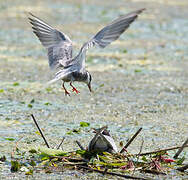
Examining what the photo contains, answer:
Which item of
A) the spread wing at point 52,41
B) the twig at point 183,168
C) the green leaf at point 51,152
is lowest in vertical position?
the twig at point 183,168

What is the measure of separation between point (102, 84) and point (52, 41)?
2.37 m

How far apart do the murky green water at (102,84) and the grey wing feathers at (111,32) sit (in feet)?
3.22

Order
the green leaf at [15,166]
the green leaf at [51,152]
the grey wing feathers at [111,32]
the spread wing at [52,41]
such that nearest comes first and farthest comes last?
the green leaf at [15,166], the green leaf at [51,152], the grey wing feathers at [111,32], the spread wing at [52,41]

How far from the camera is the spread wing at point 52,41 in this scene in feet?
18.0

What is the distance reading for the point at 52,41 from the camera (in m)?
5.62

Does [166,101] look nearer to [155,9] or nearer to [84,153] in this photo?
[84,153]

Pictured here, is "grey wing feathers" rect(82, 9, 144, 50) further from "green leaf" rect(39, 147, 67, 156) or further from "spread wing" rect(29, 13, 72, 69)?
"green leaf" rect(39, 147, 67, 156)

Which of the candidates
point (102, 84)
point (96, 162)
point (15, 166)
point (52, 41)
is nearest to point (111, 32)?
point (52, 41)

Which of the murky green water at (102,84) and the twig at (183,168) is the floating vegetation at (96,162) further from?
the murky green water at (102,84)

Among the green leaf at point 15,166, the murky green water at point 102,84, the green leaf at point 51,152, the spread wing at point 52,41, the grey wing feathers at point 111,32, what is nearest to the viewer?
the green leaf at point 15,166

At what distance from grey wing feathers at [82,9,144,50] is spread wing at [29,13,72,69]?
567 millimetres

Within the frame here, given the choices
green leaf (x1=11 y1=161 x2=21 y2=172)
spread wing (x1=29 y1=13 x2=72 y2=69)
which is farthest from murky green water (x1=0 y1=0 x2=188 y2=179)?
spread wing (x1=29 y1=13 x2=72 y2=69)

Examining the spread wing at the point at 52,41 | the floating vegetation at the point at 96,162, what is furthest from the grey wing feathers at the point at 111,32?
the floating vegetation at the point at 96,162

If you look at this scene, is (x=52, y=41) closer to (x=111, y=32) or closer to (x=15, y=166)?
(x=111, y=32)
